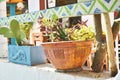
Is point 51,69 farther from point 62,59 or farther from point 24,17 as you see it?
point 24,17

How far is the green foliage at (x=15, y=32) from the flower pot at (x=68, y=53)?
25 centimetres

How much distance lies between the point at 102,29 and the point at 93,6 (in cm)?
13

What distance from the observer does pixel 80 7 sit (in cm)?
79

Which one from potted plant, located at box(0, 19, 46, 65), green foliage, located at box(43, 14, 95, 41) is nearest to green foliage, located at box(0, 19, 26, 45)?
potted plant, located at box(0, 19, 46, 65)

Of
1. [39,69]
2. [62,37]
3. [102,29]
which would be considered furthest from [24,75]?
[102,29]

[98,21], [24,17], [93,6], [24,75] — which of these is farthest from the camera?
[24,17]

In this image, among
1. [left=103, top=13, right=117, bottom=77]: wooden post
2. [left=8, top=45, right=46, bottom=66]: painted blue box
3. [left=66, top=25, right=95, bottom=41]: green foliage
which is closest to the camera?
[left=103, top=13, right=117, bottom=77]: wooden post

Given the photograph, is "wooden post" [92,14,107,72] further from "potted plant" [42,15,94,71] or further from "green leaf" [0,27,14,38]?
"green leaf" [0,27,14,38]

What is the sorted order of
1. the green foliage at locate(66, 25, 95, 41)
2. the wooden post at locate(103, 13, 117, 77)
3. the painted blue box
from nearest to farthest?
the wooden post at locate(103, 13, 117, 77)
the green foliage at locate(66, 25, 95, 41)
the painted blue box

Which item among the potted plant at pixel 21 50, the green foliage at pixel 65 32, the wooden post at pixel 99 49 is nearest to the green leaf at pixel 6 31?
the potted plant at pixel 21 50

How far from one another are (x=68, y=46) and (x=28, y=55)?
9.9 inches

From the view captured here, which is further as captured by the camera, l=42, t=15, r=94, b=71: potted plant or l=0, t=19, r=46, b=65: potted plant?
l=0, t=19, r=46, b=65: potted plant

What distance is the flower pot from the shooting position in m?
0.80

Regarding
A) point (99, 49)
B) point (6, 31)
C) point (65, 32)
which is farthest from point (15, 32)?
point (99, 49)
